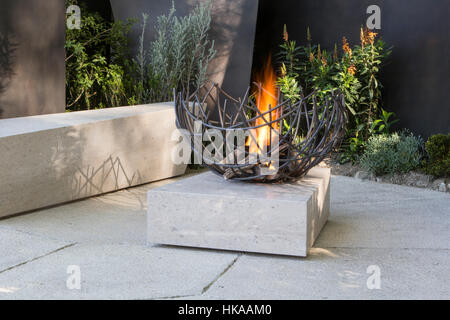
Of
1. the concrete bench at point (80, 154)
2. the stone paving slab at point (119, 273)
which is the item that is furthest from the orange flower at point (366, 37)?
the stone paving slab at point (119, 273)

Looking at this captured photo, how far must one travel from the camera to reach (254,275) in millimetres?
2551

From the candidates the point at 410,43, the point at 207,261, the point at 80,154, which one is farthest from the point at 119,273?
the point at 410,43

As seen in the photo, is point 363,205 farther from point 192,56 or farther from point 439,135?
point 192,56

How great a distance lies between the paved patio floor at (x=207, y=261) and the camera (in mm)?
2355

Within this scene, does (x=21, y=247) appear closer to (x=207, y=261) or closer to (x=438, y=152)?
(x=207, y=261)

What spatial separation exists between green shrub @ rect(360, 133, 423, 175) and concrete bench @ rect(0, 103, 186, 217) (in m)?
1.68

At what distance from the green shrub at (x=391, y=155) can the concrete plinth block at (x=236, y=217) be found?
6.57 ft

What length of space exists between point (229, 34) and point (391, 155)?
6.17 feet

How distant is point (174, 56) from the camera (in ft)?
17.3

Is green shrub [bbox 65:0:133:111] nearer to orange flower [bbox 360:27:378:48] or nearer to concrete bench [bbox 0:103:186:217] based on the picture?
concrete bench [bbox 0:103:186:217]
